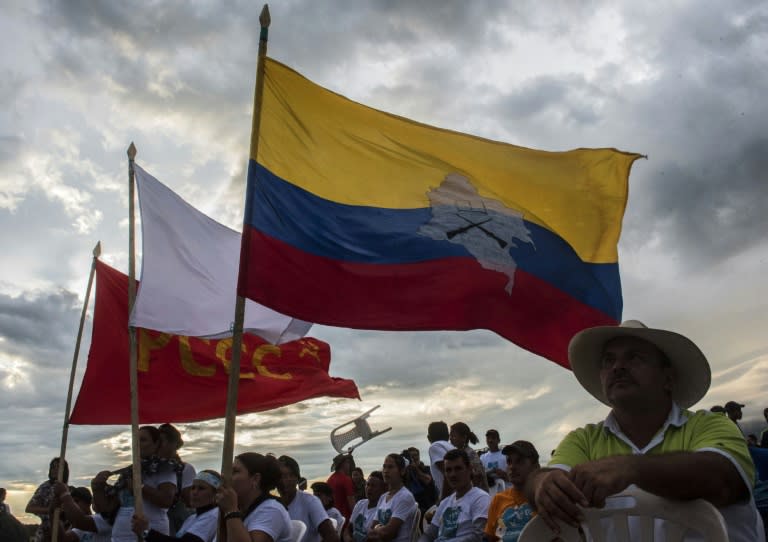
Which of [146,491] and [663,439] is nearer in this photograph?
[663,439]

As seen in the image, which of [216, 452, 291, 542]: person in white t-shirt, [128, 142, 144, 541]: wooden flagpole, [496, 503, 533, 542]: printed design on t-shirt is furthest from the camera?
[128, 142, 144, 541]: wooden flagpole

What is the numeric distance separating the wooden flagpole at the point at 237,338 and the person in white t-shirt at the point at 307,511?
2.98 metres

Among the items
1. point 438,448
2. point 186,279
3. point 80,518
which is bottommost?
point 80,518

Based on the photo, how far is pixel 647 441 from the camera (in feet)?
9.57

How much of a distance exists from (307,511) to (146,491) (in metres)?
1.68

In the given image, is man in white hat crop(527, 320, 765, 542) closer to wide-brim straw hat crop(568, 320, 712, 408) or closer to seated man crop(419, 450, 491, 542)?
wide-brim straw hat crop(568, 320, 712, 408)

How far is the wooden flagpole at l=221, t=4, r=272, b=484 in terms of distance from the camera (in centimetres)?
463

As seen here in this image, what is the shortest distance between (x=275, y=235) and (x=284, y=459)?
12.1 ft

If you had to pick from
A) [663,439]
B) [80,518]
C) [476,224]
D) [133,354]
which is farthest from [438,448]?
[663,439]

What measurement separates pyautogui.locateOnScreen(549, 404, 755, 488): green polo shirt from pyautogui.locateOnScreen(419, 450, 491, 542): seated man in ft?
14.2

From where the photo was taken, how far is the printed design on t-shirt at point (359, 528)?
8.22m

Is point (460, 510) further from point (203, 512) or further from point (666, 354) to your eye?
point (666, 354)

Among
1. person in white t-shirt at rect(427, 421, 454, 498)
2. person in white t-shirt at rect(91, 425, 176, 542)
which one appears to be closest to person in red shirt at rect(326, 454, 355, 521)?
person in white t-shirt at rect(427, 421, 454, 498)

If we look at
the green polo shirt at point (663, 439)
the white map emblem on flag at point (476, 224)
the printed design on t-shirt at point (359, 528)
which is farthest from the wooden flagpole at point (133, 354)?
the green polo shirt at point (663, 439)
